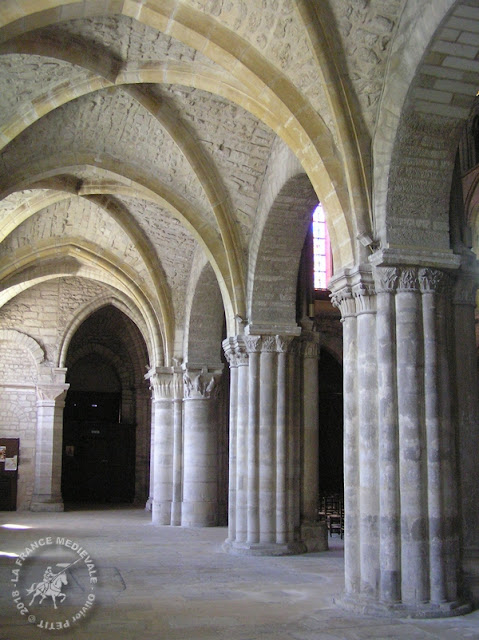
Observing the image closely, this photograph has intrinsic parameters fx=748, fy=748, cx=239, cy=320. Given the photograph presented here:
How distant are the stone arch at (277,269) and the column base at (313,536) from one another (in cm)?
300

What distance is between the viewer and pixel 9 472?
20.8 m

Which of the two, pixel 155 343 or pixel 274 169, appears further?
pixel 155 343

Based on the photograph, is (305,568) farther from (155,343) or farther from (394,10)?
(155,343)

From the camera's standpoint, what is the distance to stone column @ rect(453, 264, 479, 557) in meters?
7.04

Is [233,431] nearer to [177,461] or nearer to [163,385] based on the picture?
[177,461]

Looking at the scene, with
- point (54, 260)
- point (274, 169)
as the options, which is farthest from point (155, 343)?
point (274, 169)

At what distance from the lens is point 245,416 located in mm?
11406

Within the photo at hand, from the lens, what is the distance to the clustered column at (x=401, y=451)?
6664 mm

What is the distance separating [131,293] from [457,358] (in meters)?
11.7

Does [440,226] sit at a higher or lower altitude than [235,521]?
higher

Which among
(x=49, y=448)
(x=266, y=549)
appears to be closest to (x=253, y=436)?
(x=266, y=549)

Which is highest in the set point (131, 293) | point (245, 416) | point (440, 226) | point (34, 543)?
point (131, 293)

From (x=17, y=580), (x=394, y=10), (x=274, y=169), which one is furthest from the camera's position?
(x=274, y=169)

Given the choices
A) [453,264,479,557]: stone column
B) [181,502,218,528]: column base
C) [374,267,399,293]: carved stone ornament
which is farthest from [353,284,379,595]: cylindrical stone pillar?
[181,502,218,528]: column base
